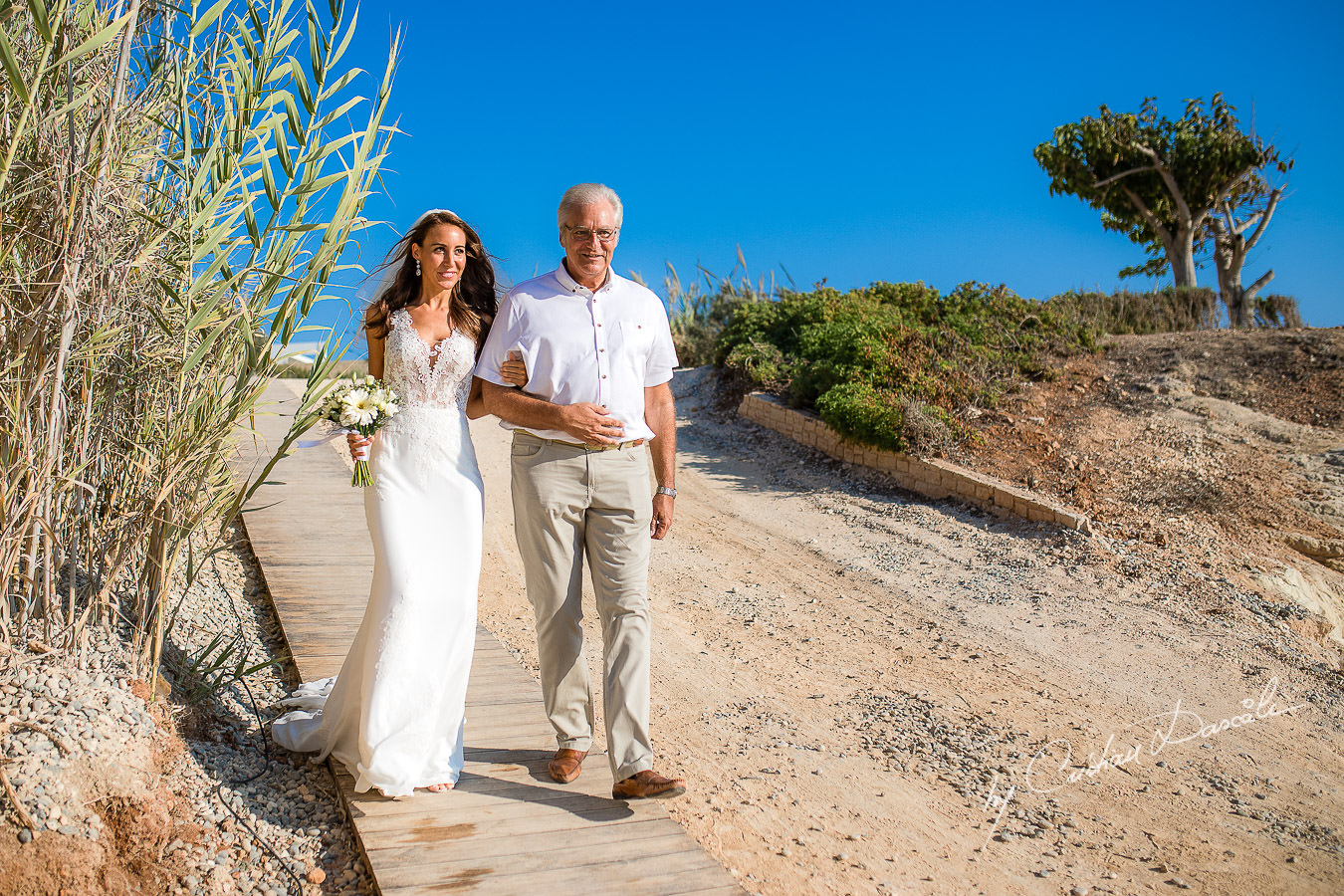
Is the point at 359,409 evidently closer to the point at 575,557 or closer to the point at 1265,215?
the point at 575,557

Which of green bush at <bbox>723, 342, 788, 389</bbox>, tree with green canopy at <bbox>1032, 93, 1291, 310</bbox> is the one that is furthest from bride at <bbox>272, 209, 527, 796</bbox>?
tree with green canopy at <bbox>1032, 93, 1291, 310</bbox>

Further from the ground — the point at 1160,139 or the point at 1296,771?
the point at 1160,139

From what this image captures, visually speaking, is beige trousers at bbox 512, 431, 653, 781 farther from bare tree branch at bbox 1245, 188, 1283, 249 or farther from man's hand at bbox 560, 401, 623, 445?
bare tree branch at bbox 1245, 188, 1283, 249

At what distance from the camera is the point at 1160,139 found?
18688 mm

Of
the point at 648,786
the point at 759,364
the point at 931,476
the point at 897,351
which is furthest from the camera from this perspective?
the point at 759,364

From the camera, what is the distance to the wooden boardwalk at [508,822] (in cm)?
273

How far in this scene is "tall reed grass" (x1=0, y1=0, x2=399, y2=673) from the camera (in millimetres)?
2711

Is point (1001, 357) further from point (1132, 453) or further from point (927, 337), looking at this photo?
point (1132, 453)

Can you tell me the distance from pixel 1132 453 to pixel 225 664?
777cm

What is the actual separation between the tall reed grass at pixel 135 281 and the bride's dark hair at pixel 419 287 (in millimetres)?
443

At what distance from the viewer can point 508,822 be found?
3031 mm

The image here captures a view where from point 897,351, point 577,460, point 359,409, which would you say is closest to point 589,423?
point 577,460

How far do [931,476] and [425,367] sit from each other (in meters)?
6.12

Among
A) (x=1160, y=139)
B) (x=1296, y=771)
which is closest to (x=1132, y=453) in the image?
(x=1296, y=771)
